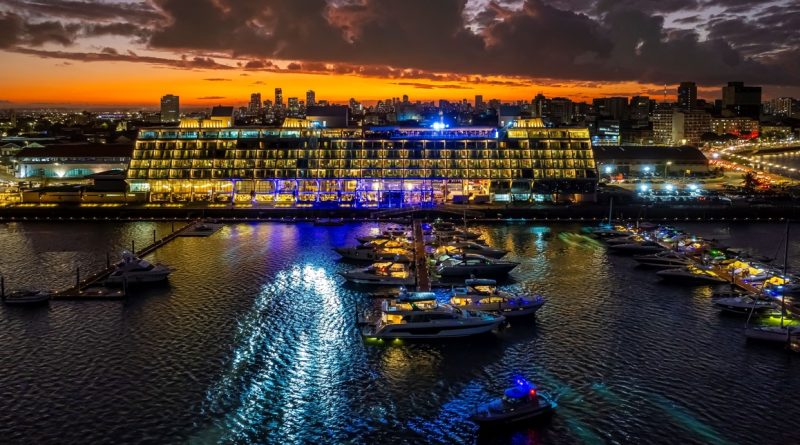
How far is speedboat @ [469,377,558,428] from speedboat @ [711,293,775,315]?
1435 centimetres

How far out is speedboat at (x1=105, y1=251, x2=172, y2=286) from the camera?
125 ft

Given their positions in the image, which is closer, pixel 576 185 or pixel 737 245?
pixel 737 245

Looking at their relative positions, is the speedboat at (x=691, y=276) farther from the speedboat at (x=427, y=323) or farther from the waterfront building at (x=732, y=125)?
the waterfront building at (x=732, y=125)

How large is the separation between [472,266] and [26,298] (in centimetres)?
2346

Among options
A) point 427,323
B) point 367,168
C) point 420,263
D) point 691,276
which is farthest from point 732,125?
point 427,323

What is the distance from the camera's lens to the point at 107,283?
3806 cm

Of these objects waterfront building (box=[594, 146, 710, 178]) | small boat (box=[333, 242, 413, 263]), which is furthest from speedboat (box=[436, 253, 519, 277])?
waterfront building (box=[594, 146, 710, 178])

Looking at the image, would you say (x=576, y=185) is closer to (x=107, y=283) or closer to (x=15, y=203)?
(x=107, y=283)

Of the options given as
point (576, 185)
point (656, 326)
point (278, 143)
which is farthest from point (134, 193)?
point (656, 326)

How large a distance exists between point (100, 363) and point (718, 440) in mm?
22084

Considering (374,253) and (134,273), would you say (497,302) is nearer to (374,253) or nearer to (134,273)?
(374,253)

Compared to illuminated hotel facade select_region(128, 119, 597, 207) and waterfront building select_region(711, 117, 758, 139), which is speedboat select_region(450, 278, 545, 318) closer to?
illuminated hotel facade select_region(128, 119, 597, 207)

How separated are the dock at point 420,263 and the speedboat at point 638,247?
43.1 feet

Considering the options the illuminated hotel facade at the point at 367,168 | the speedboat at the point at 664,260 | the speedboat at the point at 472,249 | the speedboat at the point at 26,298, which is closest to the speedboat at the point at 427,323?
the speedboat at the point at 472,249
